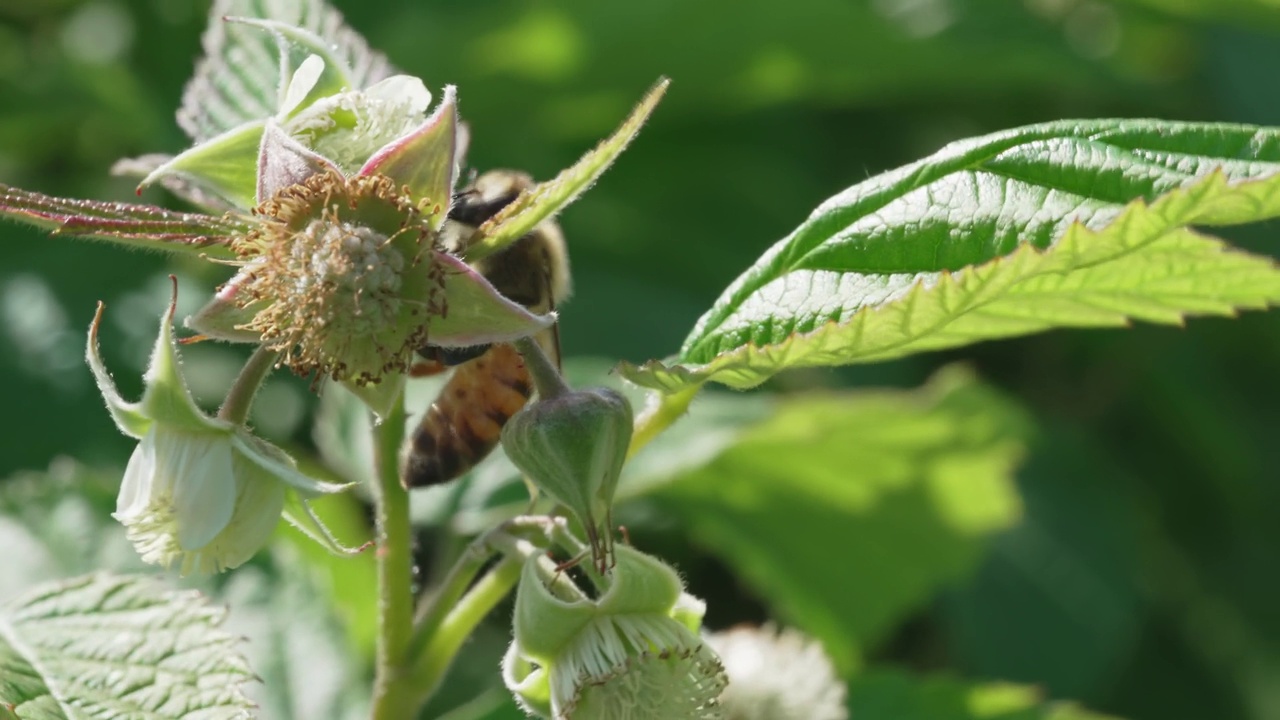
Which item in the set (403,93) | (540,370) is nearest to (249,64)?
(403,93)

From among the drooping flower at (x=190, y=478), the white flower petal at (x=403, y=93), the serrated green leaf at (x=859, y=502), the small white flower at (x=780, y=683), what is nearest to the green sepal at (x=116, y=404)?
the drooping flower at (x=190, y=478)

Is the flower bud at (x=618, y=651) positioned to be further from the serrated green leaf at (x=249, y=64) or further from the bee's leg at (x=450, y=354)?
the serrated green leaf at (x=249, y=64)

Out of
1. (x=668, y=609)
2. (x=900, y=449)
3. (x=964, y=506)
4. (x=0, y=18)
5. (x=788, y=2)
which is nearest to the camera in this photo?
(x=668, y=609)

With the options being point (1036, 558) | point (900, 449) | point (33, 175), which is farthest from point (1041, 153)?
point (33, 175)

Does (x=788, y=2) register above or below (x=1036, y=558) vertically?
above

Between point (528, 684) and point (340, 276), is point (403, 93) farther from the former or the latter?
point (528, 684)

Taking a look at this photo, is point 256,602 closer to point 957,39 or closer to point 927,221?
point 927,221
